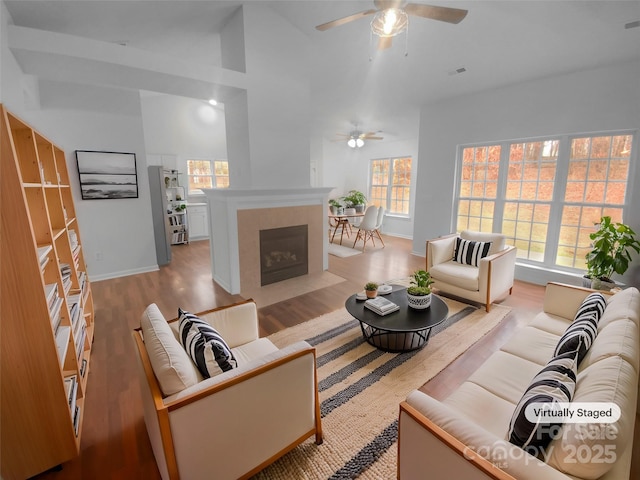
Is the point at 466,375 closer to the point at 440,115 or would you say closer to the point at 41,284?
the point at 41,284

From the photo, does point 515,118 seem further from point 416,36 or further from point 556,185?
point 416,36

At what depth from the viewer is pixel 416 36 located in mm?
3266

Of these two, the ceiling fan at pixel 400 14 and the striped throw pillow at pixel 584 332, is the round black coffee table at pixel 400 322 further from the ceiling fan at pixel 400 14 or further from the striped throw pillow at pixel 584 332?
the ceiling fan at pixel 400 14

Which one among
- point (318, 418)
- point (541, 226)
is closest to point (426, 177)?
point (541, 226)

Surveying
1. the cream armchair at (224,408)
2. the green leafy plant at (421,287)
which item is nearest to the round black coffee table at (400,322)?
the green leafy plant at (421,287)

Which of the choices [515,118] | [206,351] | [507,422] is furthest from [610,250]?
[206,351]

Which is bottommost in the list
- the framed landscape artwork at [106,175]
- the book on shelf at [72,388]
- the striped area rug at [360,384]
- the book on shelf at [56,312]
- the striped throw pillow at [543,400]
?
the striped area rug at [360,384]

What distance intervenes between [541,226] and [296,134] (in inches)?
145

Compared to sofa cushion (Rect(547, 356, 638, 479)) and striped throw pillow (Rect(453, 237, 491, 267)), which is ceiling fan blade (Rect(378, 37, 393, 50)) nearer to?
striped throw pillow (Rect(453, 237, 491, 267))

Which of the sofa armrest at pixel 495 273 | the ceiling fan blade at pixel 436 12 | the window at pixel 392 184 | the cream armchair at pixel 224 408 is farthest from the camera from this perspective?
the window at pixel 392 184

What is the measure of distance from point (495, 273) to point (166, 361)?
10.6 feet

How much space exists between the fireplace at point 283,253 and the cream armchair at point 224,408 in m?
2.48

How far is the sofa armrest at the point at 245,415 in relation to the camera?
116 cm

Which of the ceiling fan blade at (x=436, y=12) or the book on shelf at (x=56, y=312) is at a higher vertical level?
the ceiling fan blade at (x=436, y=12)
